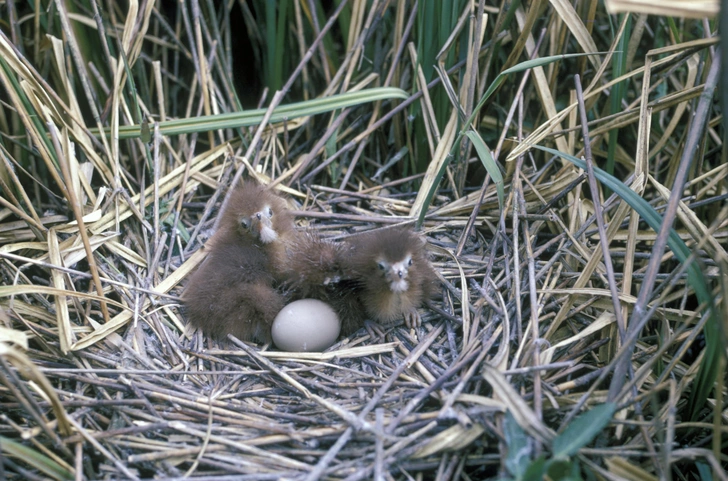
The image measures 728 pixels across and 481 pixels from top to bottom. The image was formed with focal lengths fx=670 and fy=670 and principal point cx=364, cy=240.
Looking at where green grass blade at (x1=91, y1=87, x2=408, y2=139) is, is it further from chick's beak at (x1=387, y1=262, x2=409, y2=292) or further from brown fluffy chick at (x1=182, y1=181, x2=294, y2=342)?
chick's beak at (x1=387, y1=262, x2=409, y2=292)

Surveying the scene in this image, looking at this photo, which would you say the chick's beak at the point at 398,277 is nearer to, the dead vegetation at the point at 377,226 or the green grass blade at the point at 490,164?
the dead vegetation at the point at 377,226

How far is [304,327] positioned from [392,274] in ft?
1.28

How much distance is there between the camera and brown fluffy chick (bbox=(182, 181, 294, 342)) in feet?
8.51

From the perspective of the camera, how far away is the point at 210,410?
2029mm

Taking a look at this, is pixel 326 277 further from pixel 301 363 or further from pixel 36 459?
pixel 36 459

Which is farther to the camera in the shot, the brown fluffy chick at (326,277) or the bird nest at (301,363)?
the brown fluffy chick at (326,277)

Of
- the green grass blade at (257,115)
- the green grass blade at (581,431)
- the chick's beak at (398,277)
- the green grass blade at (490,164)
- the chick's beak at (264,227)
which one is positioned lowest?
the green grass blade at (581,431)

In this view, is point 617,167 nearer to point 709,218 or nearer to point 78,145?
point 709,218

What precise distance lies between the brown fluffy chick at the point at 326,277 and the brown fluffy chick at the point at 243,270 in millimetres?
102

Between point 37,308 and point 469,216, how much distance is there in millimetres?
1759

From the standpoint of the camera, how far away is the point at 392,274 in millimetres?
2453

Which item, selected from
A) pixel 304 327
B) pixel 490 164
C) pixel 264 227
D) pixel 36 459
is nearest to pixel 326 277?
pixel 304 327

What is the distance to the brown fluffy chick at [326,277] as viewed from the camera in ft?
8.76

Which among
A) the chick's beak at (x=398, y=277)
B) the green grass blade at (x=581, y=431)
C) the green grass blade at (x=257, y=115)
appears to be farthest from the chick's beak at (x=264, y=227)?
the green grass blade at (x=581, y=431)
